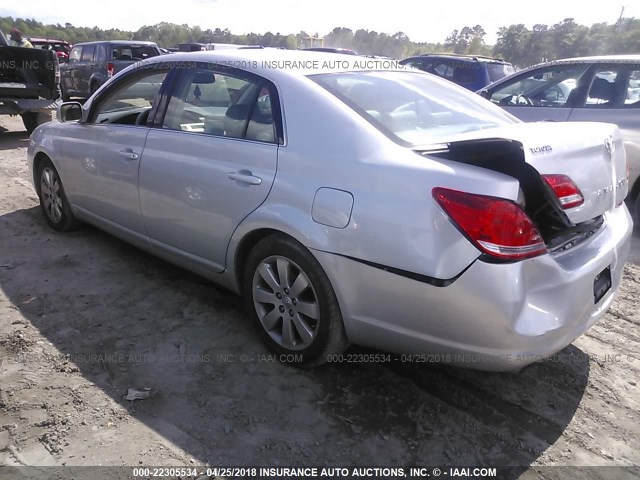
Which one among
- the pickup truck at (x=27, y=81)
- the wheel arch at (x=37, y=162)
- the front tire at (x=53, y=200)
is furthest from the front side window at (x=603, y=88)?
the pickup truck at (x=27, y=81)

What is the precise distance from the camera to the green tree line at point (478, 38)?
38.5m

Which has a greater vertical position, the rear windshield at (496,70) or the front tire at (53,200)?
the rear windshield at (496,70)

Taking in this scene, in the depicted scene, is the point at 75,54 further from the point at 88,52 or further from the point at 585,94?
the point at 585,94

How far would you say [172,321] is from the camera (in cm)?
322

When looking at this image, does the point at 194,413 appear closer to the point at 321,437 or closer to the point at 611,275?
the point at 321,437

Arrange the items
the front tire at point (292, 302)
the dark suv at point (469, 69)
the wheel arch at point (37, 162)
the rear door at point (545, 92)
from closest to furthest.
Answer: the front tire at point (292, 302)
the wheel arch at point (37, 162)
the rear door at point (545, 92)
the dark suv at point (469, 69)

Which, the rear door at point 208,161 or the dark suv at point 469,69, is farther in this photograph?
the dark suv at point 469,69

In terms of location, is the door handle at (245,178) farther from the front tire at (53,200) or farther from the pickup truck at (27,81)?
the pickup truck at (27,81)

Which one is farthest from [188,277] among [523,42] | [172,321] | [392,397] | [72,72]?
[523,42]

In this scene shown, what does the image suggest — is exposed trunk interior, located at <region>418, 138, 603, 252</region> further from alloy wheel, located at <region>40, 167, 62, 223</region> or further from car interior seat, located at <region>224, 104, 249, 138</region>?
alloy wheel, located at <region>40, 167, 62, 223</region>

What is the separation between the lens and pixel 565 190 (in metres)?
2.15

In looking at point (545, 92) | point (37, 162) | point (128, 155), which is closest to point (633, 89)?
point (545, 92)

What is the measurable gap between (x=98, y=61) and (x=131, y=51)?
Answer: 940 mm

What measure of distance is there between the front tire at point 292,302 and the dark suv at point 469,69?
30.5 feet
